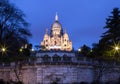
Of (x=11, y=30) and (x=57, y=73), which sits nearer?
(x=57, y=73)

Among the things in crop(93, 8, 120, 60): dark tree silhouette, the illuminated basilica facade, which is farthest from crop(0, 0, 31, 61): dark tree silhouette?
the illuminated basilica facade

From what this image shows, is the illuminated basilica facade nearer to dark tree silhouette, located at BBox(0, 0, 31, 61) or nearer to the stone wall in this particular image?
dark tree silhouette, located at BBox(0, 0, 31, 61)

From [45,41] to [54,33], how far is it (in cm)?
459

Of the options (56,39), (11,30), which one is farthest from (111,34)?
(56,39)

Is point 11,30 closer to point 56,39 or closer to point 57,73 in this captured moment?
point 57,73

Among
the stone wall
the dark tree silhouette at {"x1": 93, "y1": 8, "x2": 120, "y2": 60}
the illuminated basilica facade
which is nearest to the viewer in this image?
the stone wall

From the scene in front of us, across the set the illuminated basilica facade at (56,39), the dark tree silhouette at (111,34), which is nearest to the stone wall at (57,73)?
the dark tree silhouette at (111,34)

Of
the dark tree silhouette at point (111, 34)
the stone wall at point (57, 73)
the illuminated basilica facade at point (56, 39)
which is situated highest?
the illuminated basilica facade at point (56, 39)

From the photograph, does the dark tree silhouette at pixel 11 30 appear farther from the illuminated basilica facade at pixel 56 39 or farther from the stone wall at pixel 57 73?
the illuminated basilica facade at pixel 56 39

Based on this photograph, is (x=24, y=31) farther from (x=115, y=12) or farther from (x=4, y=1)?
(x=115, y=12)

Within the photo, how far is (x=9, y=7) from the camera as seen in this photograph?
77875 mm

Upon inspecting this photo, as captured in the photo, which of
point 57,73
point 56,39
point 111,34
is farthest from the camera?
point 56,39

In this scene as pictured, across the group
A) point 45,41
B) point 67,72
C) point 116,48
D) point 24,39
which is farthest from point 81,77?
point 45,41

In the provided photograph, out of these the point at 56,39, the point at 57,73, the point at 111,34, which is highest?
the point at 56,39
